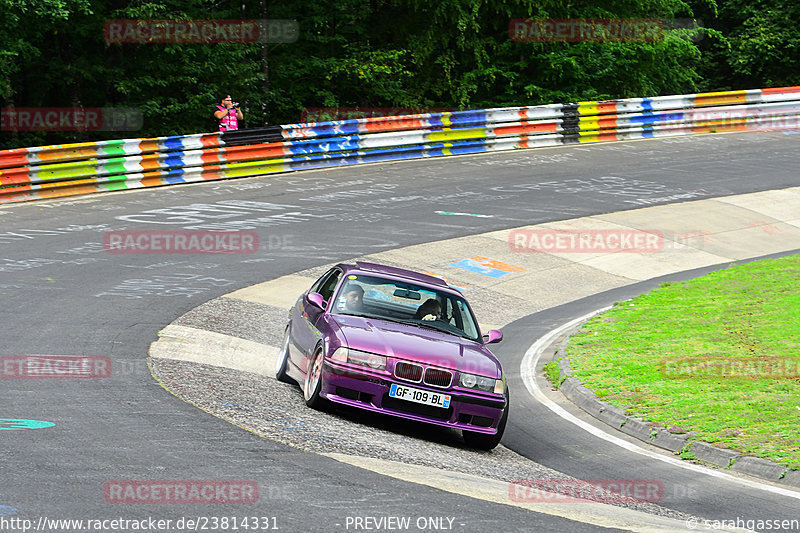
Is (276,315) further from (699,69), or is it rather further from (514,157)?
(699,69)

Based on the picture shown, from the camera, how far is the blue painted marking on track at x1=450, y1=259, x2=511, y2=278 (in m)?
19.2

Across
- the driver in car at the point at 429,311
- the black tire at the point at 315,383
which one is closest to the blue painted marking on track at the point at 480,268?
the driver in car at the point at 429,311

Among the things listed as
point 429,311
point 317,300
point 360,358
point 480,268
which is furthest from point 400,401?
point 480,268

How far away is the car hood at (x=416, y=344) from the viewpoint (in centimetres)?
978

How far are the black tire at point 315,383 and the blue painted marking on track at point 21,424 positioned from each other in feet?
8.42

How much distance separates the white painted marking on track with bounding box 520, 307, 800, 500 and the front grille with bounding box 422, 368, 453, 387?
6.81 ft

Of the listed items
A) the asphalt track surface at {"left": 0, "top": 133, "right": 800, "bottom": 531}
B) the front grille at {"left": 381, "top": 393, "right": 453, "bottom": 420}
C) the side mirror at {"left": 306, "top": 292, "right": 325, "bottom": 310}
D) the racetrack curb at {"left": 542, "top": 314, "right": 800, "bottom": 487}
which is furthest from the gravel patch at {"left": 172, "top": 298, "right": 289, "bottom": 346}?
the front grille at {"left": 381, "top": 393, "right": 453, "bottom": 420}

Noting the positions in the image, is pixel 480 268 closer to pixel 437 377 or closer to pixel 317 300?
pixel 317 300

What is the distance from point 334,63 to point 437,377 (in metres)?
23.3

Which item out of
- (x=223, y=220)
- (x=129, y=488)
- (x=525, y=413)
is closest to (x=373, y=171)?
(x=223, y=220)

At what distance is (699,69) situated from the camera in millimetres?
45750

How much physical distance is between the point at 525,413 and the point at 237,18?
78.1 feet

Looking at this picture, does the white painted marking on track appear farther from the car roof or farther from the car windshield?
the car roof

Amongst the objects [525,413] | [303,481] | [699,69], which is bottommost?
[525,413]
